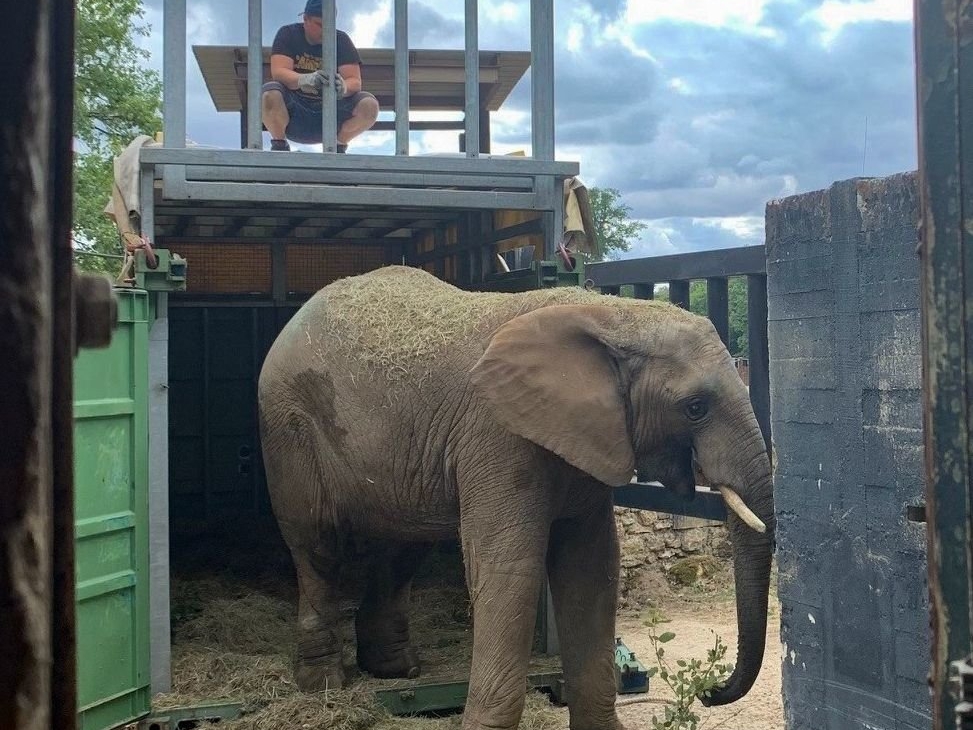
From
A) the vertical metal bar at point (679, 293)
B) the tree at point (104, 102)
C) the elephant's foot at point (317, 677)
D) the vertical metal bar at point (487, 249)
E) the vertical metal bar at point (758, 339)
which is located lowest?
the elephant's foot at point (317, 677)

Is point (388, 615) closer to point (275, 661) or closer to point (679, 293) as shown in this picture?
point (275, 661)

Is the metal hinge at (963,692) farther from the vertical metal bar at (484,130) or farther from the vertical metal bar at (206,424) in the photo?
the vertical metal bar at (206,424)

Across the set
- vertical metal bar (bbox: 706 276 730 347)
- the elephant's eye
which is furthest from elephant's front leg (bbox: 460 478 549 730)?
vertical metal bar (bbox: 706 276 730 347)

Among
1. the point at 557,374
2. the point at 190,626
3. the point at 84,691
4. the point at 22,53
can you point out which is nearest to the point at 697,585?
the point at 190,626

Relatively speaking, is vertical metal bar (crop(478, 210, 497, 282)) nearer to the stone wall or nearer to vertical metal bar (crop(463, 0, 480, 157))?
vertical metal bar (crop(463, 0, 480, 157))

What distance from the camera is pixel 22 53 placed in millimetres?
855

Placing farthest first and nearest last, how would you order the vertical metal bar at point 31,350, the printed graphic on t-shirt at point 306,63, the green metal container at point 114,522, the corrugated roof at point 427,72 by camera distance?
the corrugated roof at point 427,72 → the printed graphic on t-shirt at point 306,63 → the green metal container at point 114,522 → the vertical metal bar at point 31,350

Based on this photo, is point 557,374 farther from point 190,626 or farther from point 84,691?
point 190,626

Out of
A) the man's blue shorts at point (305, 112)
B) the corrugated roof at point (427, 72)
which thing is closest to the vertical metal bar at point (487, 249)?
the corrugated roof at point (427, 72)

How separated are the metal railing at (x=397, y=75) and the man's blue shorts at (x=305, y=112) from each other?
1.94 feet

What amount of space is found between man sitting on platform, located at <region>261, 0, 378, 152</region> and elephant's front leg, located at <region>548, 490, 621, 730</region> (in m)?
2.85

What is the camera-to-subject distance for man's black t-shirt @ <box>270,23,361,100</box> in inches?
265

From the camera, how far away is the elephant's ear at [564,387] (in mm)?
4793

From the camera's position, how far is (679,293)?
7293 mm
